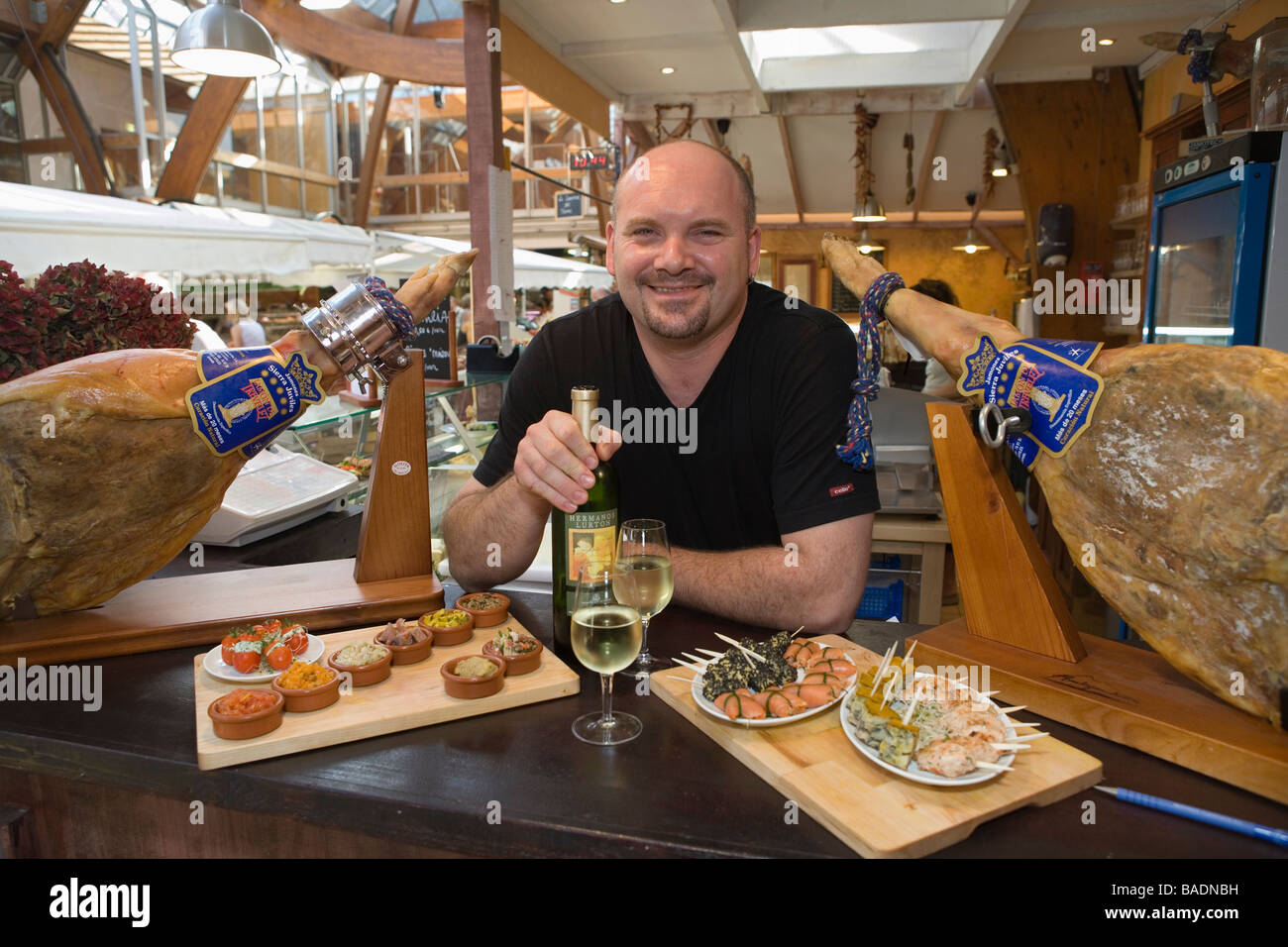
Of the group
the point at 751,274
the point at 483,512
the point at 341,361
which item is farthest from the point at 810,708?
the point at 751,274

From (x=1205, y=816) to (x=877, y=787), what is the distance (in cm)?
40

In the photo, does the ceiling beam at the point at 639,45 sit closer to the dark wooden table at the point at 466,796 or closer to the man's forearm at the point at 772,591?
the man's forearm at the point at 772,591

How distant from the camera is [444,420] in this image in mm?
3523

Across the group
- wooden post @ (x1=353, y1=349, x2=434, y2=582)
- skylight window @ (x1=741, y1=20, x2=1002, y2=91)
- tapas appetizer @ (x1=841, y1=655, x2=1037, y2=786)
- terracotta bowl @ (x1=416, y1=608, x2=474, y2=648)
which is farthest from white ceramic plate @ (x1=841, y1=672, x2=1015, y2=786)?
skylight window @ (x1=741, y1=20, x2=1002, y2=91)

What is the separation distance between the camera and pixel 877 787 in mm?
1103

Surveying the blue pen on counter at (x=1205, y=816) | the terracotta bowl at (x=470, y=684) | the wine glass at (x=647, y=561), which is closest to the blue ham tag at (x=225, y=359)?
the terracotta bowl at (x=470, y=684)

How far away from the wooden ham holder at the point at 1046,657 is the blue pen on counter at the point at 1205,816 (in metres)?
0.10

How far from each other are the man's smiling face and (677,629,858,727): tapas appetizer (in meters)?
0.88

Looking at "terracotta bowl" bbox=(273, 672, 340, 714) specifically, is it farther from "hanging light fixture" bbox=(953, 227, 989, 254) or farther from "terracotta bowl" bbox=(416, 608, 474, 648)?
"hanging light fixture" bbox=(953, 227, 989, 254)

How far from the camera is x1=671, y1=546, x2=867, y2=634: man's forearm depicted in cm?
175

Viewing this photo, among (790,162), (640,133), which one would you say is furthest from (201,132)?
(790,162)

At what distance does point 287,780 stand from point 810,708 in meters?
Answer: 0.76

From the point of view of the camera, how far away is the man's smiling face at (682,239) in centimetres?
200
